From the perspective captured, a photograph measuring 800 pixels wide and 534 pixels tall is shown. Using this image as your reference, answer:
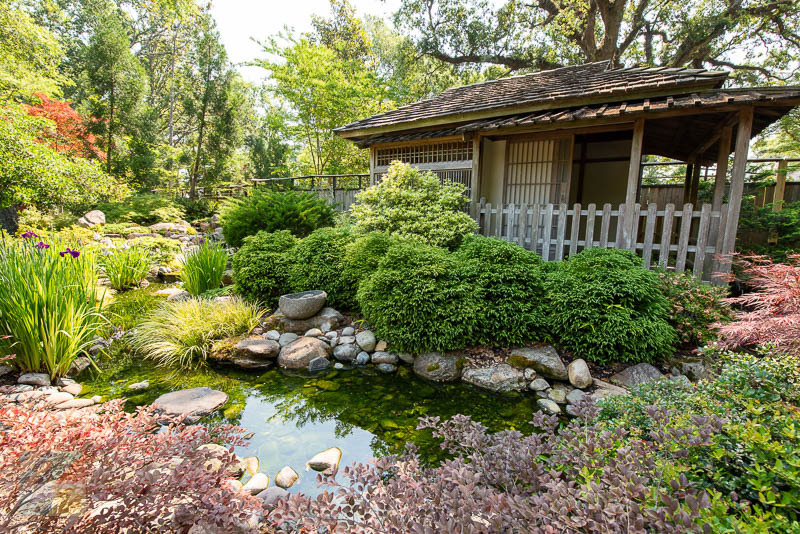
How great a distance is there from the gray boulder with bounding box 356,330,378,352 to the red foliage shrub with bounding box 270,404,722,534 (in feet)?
9.26

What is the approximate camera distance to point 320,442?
3.09m

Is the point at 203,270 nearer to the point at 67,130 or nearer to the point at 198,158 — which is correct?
the point at 198,158

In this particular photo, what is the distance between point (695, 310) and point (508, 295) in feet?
6.73

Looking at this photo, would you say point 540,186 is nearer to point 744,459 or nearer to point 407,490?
point 744,459

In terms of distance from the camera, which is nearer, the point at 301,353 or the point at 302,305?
the point at 301,353

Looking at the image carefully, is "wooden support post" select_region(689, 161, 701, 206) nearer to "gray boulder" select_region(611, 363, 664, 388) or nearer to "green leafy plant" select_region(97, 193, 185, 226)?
"gray boulder" select_region(611, 363, 664, 388)

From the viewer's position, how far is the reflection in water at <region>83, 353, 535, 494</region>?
9.82ft

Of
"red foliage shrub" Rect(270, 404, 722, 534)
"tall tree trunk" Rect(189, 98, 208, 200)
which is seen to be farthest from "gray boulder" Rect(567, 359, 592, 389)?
"tall tree trunk" Rect(189, 98, 208, 200)

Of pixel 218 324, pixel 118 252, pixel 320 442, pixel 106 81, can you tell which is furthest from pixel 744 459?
pixel 106 81

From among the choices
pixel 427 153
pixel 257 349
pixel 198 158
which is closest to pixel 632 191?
pixel 427 153

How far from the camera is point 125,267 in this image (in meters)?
6.99

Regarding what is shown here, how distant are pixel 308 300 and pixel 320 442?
2.33 m

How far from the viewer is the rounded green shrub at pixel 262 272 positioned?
18.6 feet

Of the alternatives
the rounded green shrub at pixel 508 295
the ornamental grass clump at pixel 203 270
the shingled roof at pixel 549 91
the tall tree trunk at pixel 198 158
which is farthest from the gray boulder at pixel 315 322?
the tall tree trunk at pixel 198 158
